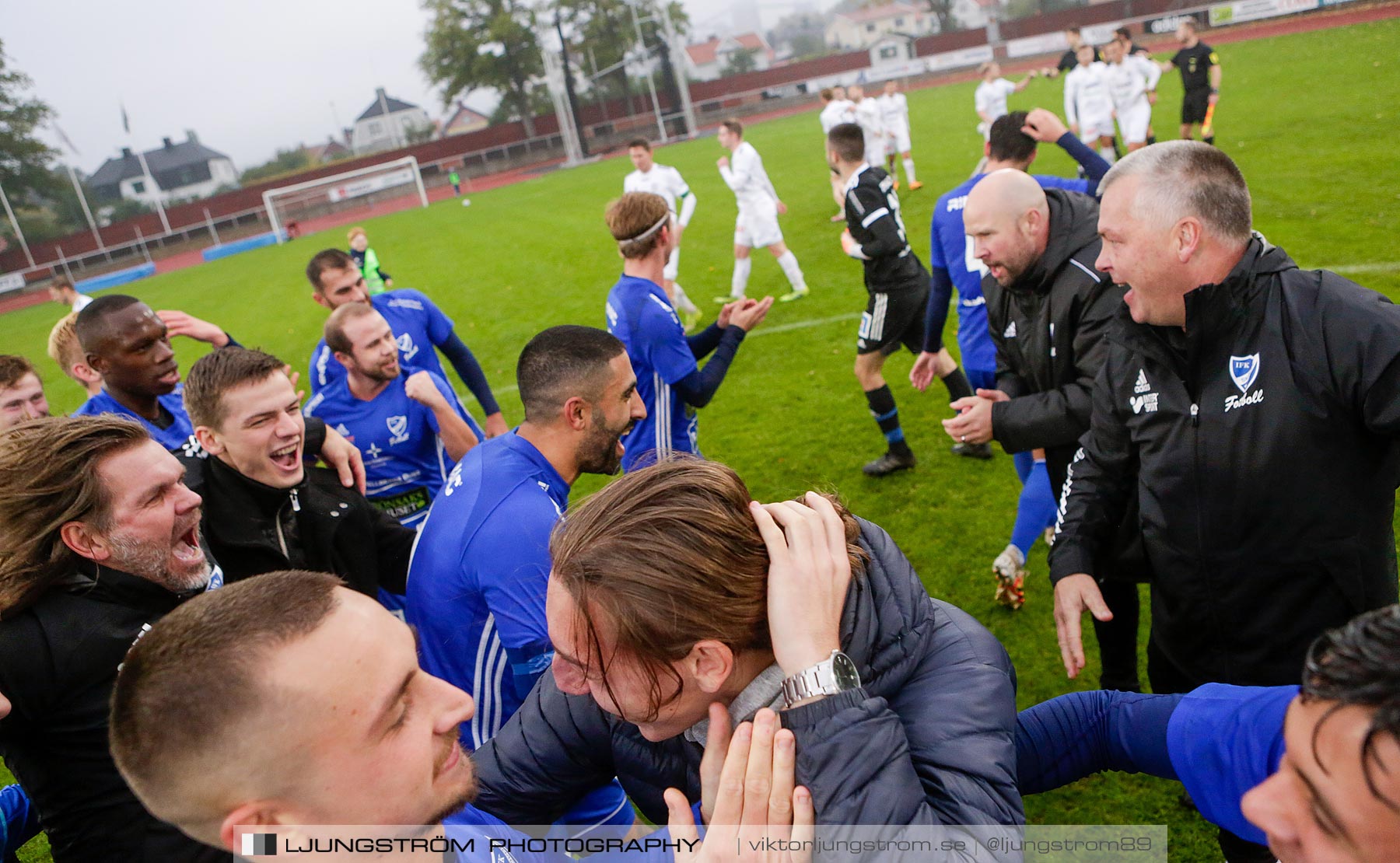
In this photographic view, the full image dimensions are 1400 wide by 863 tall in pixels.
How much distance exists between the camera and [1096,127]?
16438 mm

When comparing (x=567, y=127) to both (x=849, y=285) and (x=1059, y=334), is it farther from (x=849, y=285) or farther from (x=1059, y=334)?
(x=1059, y=334)

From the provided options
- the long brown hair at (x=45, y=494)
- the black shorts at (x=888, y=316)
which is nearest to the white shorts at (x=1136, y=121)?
the black shorts at (x=888, y=316)

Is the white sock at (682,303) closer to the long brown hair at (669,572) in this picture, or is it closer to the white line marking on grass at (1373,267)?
the white line marking on grass at (1373,267)

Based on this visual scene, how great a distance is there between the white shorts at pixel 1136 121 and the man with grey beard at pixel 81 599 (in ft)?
56.9

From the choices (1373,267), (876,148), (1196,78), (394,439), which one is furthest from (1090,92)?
(394,439)

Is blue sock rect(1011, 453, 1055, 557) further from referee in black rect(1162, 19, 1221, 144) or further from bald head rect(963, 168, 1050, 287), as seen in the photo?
referee in black rect(1162, 19, 1221, 144)

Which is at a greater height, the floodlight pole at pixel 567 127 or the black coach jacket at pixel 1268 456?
the floodlight pole at pixel 567 127

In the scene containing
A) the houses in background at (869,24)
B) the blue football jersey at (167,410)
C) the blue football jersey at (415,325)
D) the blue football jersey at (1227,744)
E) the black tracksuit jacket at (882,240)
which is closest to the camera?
the blue football jersey at (1227,744)

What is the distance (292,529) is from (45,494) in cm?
107

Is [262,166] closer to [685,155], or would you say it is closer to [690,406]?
[685,155]

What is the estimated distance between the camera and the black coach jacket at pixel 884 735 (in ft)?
4.56

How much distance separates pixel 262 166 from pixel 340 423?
92.6 metres

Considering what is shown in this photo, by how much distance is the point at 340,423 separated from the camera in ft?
16.5

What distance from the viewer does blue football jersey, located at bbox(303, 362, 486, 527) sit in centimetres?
495
